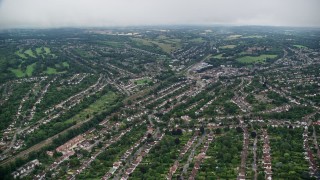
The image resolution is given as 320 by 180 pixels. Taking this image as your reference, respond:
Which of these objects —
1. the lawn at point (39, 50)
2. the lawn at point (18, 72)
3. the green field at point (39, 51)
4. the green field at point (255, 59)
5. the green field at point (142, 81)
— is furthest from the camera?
the lawn at point (39, 50)

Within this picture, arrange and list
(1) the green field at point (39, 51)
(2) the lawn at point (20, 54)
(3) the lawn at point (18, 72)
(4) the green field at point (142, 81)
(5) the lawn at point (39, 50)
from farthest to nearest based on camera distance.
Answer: (5) the lawn at point (39, 50) < (1) the green field at point (39, 51) < (2) the lawn at point (20, 54) < (3) the lawn at point (18, 72) < (4) the green field at point (142, 81)

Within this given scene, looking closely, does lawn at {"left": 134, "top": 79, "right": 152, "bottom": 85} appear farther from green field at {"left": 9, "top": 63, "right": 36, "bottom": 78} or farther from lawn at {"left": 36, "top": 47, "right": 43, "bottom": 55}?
lawn at {"left": 36, "top": 47, "right": 43, "bottom": 55}

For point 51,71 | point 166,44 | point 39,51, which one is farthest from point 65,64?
point 166,44

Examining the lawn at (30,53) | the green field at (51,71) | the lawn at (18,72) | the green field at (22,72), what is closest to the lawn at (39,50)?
the lawn at (30,53)

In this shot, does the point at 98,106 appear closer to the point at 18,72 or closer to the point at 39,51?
the point at 18,72

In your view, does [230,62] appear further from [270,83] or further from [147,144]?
[147,144]

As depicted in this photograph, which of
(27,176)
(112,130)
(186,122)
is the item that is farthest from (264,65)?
(27,176)

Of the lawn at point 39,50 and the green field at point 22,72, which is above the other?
the lawn at point 39,50

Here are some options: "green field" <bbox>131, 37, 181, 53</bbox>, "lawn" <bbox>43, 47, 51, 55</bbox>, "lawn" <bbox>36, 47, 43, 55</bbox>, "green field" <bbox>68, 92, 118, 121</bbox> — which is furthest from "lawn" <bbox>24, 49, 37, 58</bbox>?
"green field" <bbox>68, 92, 118, 121</bbox>

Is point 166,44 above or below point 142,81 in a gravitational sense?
above

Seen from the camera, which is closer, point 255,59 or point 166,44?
point 255,59

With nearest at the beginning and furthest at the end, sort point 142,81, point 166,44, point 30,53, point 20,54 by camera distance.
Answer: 1. point 142,81
2. point 20,54
3. point 30,53
4. point 166,44

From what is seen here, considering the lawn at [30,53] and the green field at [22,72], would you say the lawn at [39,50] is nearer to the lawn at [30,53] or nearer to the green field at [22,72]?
the lawn at [30,53]

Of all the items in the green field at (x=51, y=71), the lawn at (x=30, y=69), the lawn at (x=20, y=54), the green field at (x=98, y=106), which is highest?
the lawn at (x=20, y=54)
